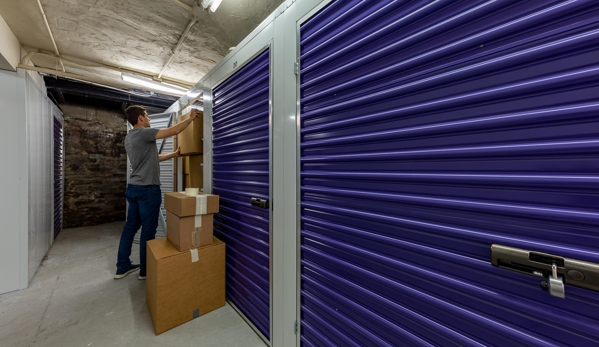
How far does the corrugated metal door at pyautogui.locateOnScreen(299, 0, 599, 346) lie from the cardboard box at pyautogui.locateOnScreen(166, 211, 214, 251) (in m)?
1.13

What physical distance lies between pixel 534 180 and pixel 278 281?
52.9 inches

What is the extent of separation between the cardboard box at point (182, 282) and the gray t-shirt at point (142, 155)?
83cm

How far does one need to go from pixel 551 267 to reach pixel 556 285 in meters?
0.04

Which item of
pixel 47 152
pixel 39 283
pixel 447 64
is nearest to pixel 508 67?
pixel 447 64

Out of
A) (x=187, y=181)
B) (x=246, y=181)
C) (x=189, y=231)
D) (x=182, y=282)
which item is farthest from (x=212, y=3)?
(x=182, y=282)

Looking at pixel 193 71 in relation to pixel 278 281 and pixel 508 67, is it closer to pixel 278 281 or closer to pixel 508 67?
pixel 278 281

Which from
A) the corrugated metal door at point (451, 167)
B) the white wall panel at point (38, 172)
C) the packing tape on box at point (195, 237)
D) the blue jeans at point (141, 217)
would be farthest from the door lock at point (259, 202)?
the white wall panel at point (38, 172)

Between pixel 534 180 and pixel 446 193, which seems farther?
pixel 446 193

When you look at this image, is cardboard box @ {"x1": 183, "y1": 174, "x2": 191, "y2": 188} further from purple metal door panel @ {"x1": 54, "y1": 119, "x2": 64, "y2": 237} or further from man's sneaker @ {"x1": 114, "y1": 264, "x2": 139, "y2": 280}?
purple metal door panel @ {"x1": 54, "y1": 119, "x2": 64, "y2": 237}

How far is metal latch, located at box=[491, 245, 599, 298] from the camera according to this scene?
53cm

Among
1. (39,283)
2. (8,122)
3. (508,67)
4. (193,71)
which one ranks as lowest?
(39,283)

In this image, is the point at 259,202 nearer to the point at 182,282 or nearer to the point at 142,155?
the point at 182,282

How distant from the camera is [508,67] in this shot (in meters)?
0.65

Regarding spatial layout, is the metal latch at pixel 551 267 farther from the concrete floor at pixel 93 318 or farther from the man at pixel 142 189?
the man at pixel 142 189
